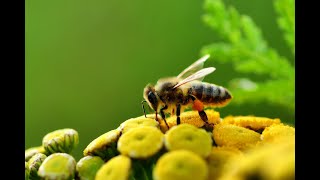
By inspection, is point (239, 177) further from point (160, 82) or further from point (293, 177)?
point (160, 82)

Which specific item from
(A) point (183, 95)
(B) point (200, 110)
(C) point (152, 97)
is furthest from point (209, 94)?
(B) point (200, 110)

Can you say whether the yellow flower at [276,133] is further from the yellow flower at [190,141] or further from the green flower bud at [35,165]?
the green flower bud at [35,165]

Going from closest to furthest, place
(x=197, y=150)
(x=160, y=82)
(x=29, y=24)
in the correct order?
1. (x=197, y=150)
2. (x=160, y=82)
3. (x=29, y=24)

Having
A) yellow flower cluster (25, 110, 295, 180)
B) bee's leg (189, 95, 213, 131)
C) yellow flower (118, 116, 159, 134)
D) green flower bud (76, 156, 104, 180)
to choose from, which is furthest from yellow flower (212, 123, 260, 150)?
green flower bud (76, 156, 104, 180)

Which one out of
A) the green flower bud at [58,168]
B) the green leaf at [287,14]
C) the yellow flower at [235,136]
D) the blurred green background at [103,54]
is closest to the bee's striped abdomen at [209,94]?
the green leaf at [287,14]

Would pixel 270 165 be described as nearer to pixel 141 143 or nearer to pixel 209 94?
pixel 141 143
